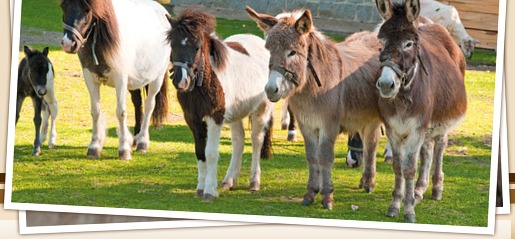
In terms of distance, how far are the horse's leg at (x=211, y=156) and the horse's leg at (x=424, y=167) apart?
6.39ft

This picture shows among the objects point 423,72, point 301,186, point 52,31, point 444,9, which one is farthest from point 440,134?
point 52,31

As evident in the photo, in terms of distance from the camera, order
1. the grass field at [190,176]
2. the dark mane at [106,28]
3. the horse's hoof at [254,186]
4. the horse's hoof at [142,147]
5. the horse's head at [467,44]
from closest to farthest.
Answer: the grass field at [190,176] → the horse's hoof at [254,186] → the dark mane at [106,28] → the horse's hoof at [142,147] → the horse's head at [467,44]

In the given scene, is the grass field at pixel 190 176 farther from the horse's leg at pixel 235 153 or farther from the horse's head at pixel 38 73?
the horse's head at pixel 38 73

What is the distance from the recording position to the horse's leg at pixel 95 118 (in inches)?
429

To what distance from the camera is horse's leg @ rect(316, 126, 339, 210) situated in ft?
29.0

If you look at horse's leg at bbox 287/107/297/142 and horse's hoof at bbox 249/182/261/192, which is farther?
horse's leg at bbox 287/107/297/142

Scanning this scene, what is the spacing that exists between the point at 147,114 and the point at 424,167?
3.90 metres

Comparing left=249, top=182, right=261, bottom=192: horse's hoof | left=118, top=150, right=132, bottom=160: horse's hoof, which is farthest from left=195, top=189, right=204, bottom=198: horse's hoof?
left=118, top=150, right=132, bottom=160: horse's hoof

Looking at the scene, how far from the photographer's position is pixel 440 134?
30.2 feet

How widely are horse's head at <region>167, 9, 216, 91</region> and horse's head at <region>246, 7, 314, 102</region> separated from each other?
586 millimetres

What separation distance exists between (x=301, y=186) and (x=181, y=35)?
7.37 ft

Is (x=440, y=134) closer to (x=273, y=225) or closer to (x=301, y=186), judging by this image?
(x=301, y=186)

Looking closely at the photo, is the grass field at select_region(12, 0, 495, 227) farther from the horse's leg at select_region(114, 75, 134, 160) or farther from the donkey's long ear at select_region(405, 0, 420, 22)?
the donkey's long ear at select_region(405, 0, 420, 22)

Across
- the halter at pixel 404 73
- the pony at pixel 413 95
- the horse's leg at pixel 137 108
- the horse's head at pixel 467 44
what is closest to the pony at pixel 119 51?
the horse's leg at pixel 137 108
